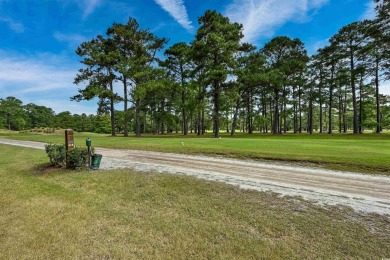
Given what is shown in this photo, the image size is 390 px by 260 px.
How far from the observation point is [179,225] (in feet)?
13.0

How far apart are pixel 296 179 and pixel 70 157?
863cm

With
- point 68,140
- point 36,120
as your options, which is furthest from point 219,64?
point 36,120

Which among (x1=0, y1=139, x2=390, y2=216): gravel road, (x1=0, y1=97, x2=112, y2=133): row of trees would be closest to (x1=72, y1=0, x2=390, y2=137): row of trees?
(x1=0, y1=139, x2=390, y2=216): gravel road

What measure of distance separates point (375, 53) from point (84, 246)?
1354 inches

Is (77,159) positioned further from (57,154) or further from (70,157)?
(57,154)

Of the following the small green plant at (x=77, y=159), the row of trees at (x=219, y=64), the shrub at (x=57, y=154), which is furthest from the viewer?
the row of trees at (x=219, y=64)

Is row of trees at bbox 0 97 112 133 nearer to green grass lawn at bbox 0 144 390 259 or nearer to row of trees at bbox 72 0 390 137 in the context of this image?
row of trees at bbox 72 0 390 137

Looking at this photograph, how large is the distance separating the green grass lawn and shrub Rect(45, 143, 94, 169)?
2492 millimetres

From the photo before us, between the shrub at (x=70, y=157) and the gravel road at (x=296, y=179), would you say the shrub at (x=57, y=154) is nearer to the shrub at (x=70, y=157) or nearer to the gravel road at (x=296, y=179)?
the shrub at (x=70, y=157)

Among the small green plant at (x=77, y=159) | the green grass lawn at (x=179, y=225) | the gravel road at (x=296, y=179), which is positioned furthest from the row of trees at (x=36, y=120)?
the green grass lawn at (x=179, y=225)

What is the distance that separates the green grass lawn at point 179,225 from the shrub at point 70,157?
2.49m

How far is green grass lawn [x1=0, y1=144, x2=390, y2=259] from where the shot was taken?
317cm

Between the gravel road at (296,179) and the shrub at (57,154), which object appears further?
the shrub at (57,154)

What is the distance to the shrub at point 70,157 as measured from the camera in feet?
28.2
